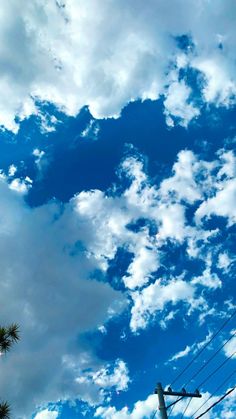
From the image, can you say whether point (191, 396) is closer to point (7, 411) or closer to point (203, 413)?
point (203, 413)

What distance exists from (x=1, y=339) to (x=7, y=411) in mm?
2513

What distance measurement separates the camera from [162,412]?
17719mm

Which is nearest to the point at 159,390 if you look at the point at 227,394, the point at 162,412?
the point at 162,412

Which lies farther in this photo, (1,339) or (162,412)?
(162,412)

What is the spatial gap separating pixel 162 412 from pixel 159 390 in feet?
4.09

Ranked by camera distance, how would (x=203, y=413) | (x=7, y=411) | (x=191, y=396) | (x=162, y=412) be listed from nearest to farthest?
(x=7, y=411)
(x=203, y=413)
(x=162, y=412)
(x=191, y=396)

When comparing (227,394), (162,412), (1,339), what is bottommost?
(227,394)

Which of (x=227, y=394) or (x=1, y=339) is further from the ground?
(x=1, y=339)

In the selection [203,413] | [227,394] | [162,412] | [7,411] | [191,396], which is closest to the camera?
[7,411]

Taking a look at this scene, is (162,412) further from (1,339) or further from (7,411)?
(1,339)

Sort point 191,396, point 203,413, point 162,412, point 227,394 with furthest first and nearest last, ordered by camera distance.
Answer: point 191,396 < point 162,412 < point 203,413 < point 227,394

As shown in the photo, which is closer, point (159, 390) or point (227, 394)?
point (227, 394)

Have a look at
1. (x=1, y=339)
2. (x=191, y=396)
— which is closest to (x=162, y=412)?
(x=191, y=396)

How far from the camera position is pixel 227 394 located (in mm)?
13266
